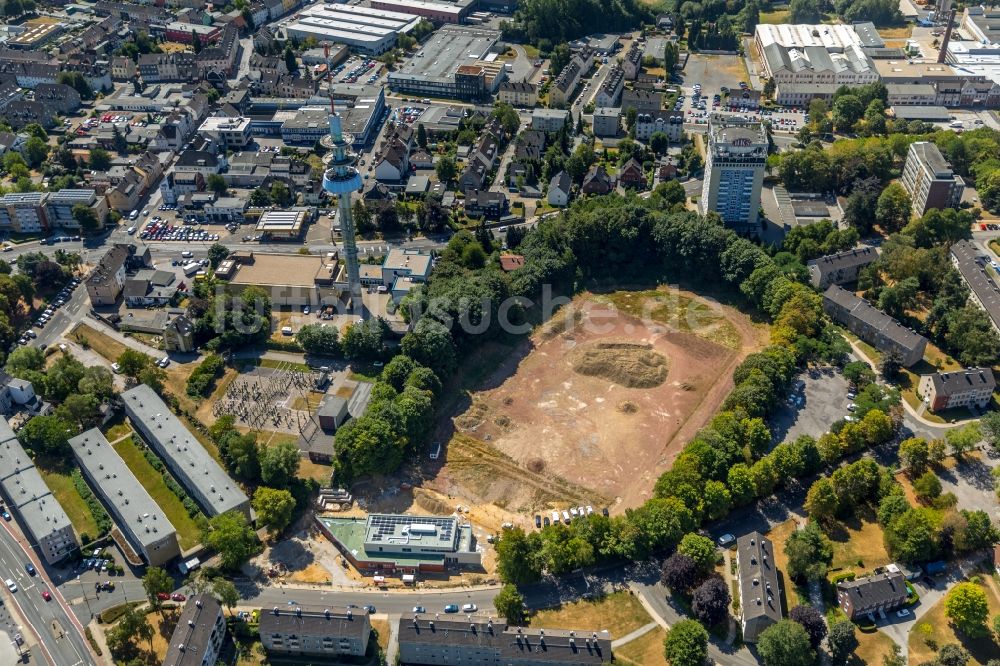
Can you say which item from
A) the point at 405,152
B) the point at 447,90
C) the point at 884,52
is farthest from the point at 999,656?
the point at 884,52

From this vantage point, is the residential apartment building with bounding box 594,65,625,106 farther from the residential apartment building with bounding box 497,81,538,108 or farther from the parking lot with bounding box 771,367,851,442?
the parking lot with bounding box 771,367,851,442

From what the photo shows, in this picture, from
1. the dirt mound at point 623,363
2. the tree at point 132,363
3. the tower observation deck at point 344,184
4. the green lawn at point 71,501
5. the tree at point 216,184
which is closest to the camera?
the green lawn at point 71,501

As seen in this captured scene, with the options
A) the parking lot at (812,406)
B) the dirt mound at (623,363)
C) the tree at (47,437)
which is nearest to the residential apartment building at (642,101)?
the dirt mound at (623,363)

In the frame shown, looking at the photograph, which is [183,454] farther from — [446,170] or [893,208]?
[893,208]

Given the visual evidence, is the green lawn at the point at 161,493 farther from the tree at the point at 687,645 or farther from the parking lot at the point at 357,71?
the parking lot at the point at 357,71

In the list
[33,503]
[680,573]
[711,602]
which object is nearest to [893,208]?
[680,573]

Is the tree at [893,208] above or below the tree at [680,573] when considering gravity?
above

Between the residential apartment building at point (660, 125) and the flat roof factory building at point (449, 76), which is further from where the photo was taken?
the flat roof factory building at point (449, 76)

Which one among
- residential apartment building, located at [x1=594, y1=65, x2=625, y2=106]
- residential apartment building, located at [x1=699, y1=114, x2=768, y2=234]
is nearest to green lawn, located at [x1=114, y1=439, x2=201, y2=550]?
residential apartment building, located at [x1=699, y1=114, x2=768, y2=234]
